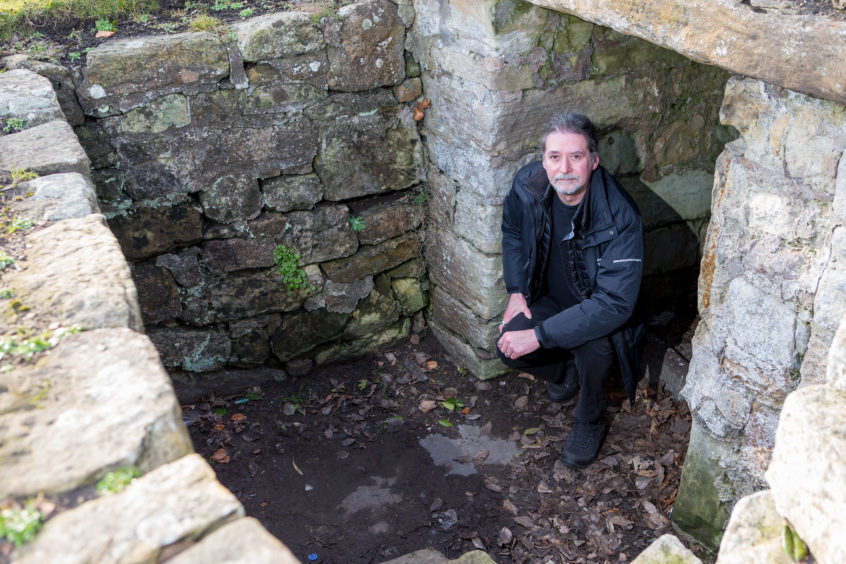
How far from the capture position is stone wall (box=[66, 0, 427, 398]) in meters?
3.69

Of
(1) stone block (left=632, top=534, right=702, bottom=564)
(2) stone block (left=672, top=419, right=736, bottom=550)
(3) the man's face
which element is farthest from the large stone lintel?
(2) stone block (left=672, top=419, right=736, bottom=550)

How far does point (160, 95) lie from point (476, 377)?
7.98 feet

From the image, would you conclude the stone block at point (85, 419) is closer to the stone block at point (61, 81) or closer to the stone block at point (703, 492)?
the stone block at point (61, 81)

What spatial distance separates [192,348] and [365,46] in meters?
1.98

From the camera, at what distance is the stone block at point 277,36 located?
3.73 metres

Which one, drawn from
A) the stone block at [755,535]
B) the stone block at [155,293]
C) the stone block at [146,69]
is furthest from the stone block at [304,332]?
the stone block at [755,535]

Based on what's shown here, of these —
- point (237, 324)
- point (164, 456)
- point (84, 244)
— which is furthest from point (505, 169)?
point (164, 456)

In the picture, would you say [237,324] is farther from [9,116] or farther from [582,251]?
[582,251]

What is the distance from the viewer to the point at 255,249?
4156 mm

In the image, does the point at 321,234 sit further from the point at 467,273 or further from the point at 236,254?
the point at 467,273

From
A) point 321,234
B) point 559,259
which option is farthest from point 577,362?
point 321,234

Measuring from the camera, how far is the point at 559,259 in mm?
3906

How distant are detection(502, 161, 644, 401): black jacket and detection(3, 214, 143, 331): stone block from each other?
2.16 m

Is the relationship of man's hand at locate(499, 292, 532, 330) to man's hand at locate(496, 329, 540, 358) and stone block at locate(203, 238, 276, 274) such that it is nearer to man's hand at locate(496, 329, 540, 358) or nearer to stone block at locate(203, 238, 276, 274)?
man's hand at locate(496, 329, 540, 358)
